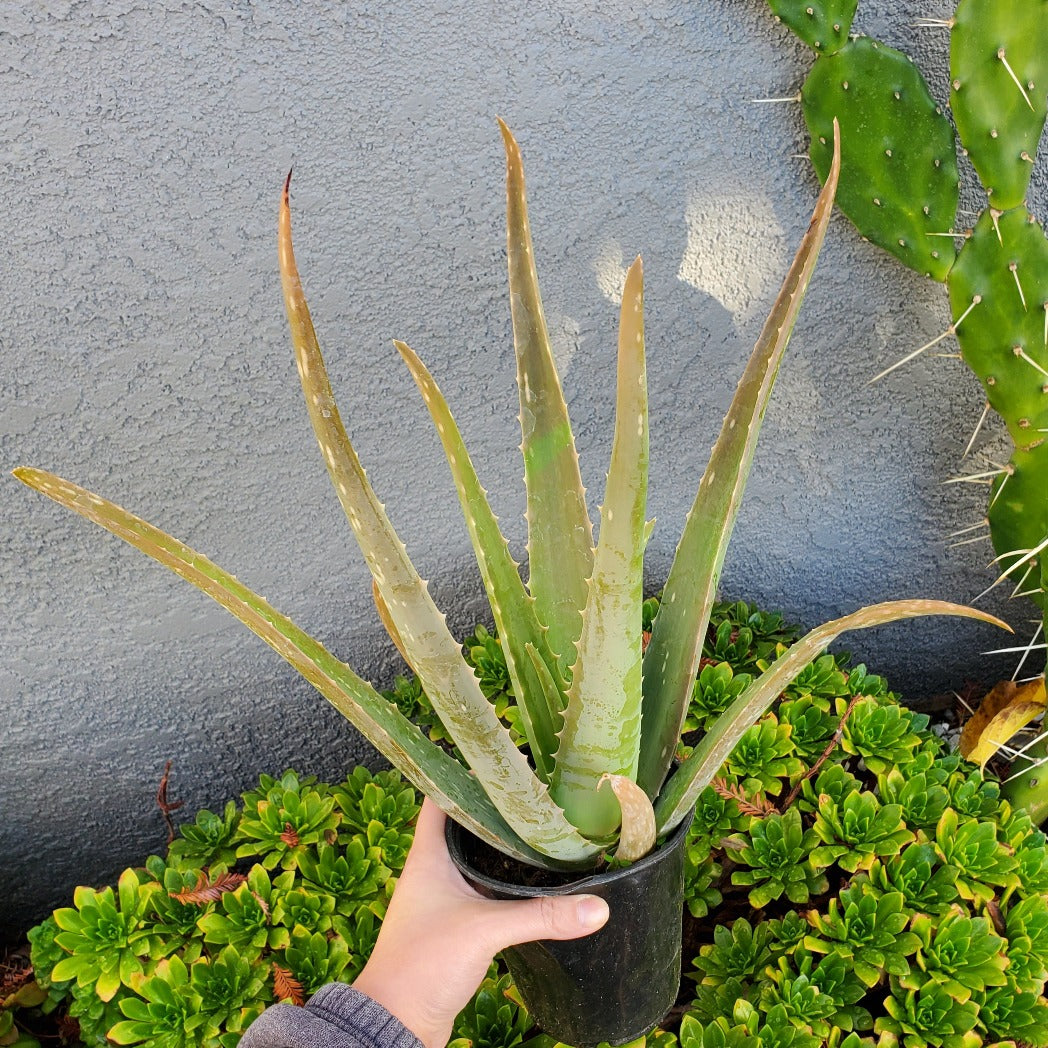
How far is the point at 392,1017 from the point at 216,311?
2.39 ft

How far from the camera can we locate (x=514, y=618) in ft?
1.95

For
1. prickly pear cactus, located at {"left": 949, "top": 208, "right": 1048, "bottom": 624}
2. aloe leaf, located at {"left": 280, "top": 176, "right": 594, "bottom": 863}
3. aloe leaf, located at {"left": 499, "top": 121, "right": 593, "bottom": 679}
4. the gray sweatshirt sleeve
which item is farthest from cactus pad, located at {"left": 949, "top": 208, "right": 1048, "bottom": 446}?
the gray sweatshirt sleeve

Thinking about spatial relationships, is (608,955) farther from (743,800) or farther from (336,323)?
(336,323)

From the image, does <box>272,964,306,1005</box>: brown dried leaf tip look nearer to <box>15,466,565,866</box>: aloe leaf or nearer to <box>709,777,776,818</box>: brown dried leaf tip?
<box>15,466,565,866</box>: aloe leaf

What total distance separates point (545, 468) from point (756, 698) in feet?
0.70

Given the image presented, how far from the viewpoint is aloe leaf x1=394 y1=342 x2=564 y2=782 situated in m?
0.56

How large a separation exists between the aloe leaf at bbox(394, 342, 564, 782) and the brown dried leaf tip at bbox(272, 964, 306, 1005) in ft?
1.23

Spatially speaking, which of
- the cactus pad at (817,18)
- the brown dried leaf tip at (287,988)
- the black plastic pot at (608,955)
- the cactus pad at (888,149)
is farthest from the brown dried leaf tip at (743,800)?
the cactus pad at (817,18)

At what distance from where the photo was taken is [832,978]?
76cm

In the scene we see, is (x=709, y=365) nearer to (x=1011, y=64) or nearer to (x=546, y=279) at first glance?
(x=546, y=279)

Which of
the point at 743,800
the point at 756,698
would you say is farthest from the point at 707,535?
the point at 743,800

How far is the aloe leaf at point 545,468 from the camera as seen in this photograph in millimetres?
515

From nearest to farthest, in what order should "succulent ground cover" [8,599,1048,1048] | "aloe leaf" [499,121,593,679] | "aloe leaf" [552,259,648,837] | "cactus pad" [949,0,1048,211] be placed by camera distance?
"aloe leaf" [552,259,648,837]
"aloe leaf" [499,121,593,679]
"succulent ground cover" [8,599,1048,1048]
"cactus pad" [949,0,1048,211]

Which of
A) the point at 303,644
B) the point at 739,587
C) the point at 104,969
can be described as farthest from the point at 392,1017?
the point at 739,587
